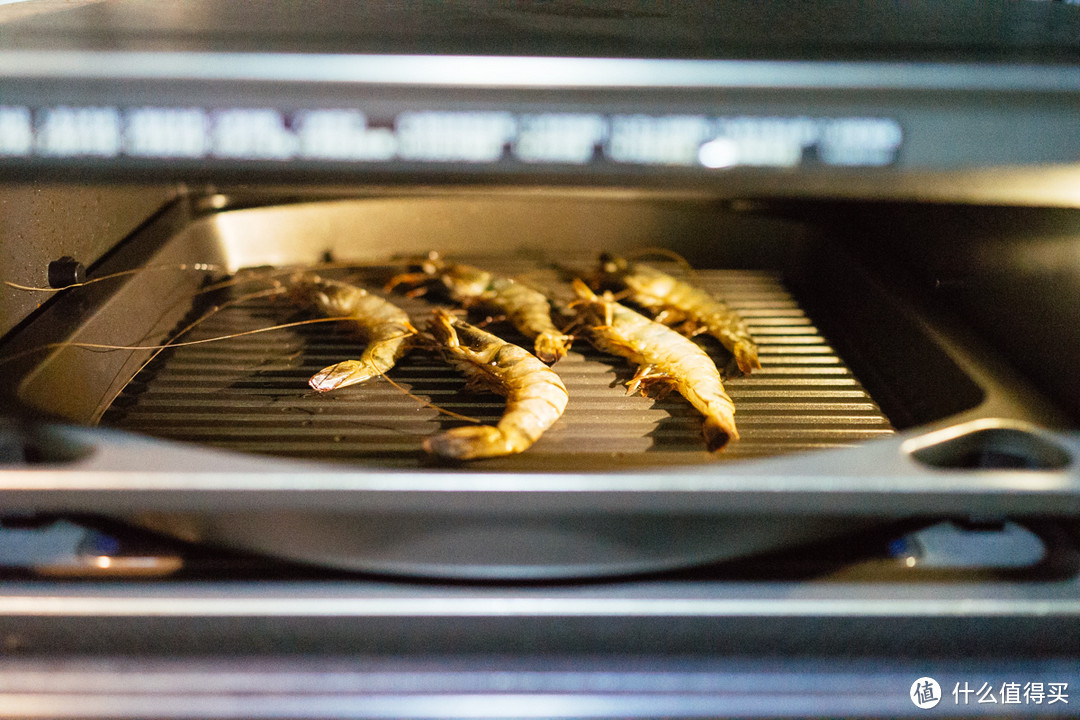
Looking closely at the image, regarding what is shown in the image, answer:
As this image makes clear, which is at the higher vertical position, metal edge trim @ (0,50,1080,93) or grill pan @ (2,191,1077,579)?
metal edge trim @ (0,50,1080,93)

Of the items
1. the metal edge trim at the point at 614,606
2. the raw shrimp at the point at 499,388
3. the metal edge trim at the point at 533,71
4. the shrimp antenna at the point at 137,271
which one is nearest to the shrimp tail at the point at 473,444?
the raw shrimp at the point at 499,388

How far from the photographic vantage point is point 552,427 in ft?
3.13

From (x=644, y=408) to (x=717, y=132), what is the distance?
19.3 inches

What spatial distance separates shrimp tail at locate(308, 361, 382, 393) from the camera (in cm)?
102

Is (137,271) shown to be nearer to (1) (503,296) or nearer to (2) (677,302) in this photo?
(1) (503,296)


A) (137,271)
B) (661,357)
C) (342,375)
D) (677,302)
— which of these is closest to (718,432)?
(661,357)

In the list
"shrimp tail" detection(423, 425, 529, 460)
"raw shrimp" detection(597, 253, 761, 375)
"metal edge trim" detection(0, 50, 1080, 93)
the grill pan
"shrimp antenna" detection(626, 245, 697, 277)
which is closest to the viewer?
"metal edge trim" detection(0, 50, 1080, 93)

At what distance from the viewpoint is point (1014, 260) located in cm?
93

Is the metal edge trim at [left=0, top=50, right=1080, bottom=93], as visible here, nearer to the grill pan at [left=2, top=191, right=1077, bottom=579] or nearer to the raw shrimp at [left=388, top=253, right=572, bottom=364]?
the grill pan at [left=2, top=191, right=1077, bottom=579]

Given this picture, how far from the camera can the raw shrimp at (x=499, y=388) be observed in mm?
821

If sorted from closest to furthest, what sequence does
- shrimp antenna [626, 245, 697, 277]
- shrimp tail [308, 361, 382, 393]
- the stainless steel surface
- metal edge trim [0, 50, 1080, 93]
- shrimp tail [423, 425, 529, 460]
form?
metal edge trim [0, 50, 1080, 93]
shrimp tail [423, 425, 529, 460]
the stainless steel surface
shrimp tail [308, 361, 382, 393]
shrimp antenna [626, 245, 697, 277]

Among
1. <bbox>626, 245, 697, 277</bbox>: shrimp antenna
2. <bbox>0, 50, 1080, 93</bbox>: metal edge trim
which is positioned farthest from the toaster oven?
<bbox>626, 245, 697, 277</bbox>: shrimp antenna

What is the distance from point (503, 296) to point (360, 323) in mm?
241

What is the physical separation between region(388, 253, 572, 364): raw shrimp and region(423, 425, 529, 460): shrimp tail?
268mm
